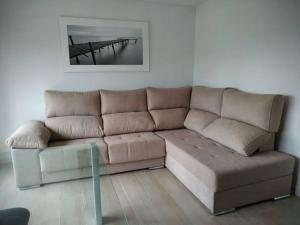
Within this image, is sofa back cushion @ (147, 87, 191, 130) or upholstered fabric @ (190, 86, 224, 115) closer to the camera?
upholstered fabric @ (190, 86, 224, 115)

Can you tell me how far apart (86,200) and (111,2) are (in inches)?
107

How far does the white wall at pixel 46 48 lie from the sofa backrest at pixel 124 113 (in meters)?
0.37

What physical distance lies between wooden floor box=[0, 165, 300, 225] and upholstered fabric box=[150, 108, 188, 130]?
937 millimetres

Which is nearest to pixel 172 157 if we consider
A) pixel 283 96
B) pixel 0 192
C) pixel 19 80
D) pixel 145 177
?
pixel 145 177

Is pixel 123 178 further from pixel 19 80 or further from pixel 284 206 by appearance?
pixel 19 80

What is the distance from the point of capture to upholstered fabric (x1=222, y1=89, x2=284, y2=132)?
7.16 ft

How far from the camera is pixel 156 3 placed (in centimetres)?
344

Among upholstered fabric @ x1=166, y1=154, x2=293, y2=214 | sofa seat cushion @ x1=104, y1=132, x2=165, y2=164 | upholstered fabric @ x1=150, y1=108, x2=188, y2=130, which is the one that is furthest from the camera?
upholstered fabric @ x1=150, y1=108, x2=188, y2=130

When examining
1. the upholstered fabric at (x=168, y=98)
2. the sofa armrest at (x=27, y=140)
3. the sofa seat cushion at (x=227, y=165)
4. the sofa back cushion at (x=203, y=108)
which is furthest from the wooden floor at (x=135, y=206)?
the upholstered fabric at (x=168, y=98)

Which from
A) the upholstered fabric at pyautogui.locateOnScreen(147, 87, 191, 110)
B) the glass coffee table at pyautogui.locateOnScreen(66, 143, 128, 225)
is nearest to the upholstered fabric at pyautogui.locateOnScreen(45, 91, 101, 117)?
the upholstered fabric at pyautogui.locateOnScreen(147, 87, 191, 110)

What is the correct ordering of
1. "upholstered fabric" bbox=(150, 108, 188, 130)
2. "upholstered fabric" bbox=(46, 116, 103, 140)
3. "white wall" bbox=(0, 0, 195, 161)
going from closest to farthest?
"upholstered fabric" bbox=(46, 116, 103, 140) < "white wall" bbox=(0, 0, 195, 161) < "upholstered fabric" bbox=(150, 108, 188, 130)

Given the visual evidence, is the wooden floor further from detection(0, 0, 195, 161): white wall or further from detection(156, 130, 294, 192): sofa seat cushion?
detection(0, 0, 195, 161): white wall

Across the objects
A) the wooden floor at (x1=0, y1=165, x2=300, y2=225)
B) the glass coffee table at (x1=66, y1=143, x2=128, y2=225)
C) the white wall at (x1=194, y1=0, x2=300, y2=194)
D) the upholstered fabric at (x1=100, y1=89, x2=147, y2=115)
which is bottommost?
the wooden floor at (x1=0, y1=165, x2=300, y2=225)

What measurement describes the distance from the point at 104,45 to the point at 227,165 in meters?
2.41
